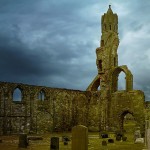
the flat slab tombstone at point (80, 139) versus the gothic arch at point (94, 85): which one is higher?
the gothic arch at point (94, 85)

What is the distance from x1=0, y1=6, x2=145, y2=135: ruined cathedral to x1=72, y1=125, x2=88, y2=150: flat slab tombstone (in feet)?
78.6

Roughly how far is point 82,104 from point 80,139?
30.4m

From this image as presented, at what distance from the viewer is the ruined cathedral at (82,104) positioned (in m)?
34.6

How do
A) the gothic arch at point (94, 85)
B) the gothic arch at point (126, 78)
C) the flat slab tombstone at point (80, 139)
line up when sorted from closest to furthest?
the flat slab tombstone at point (80, 139), the gothic arch at point (126, 78), the gothic arch at point (94, 85)

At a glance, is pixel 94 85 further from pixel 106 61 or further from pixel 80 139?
pixel 80 139

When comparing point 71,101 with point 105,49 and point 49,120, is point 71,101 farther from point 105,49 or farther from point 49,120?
point 105,49

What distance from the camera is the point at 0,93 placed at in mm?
33375

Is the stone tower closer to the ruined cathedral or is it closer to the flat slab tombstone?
the ruined cathedral

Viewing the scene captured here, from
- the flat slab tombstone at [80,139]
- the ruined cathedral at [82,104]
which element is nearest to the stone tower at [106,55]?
the ruined cathedral at [82,104]

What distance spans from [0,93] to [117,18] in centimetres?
2164

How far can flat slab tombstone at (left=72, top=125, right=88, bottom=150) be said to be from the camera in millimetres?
10452

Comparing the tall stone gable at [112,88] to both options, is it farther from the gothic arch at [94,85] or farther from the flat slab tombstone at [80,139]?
the flat slab tombstone at [80,139]

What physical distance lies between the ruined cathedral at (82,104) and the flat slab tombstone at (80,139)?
24.0m

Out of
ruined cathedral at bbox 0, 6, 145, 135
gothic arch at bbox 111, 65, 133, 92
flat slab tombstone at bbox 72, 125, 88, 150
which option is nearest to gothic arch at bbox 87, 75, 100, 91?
ruined cathedral at bbox 0, 6, 145, 135
